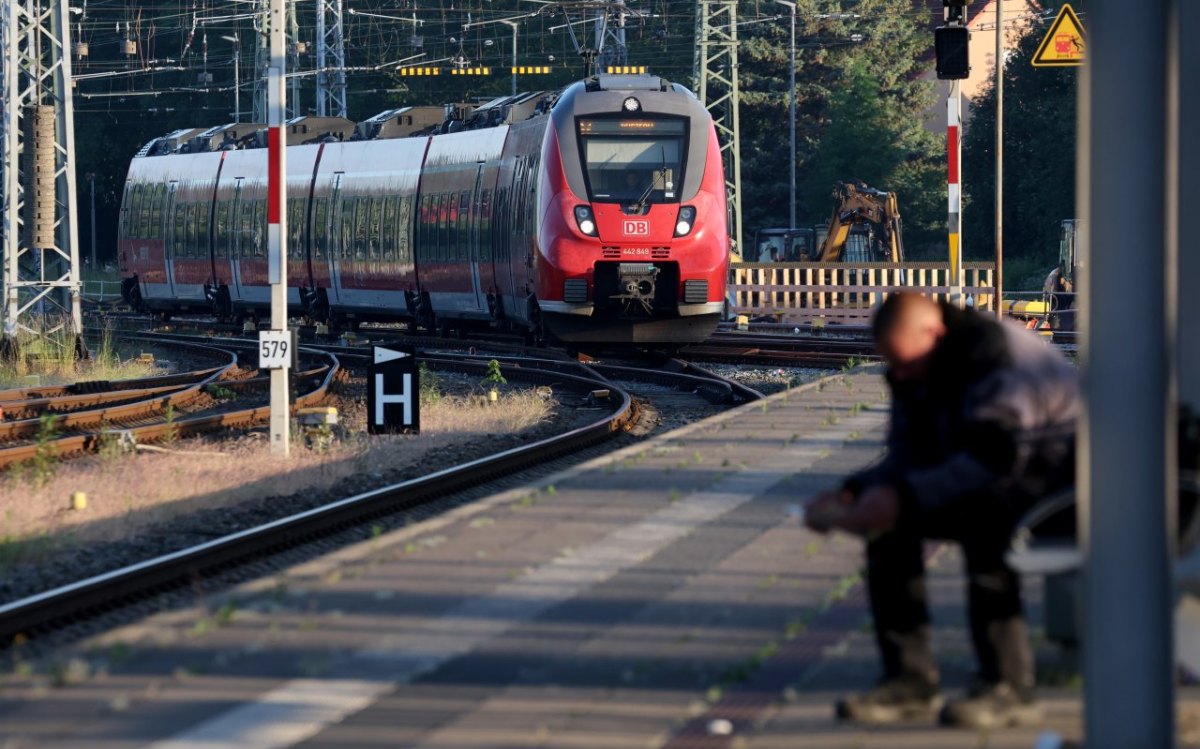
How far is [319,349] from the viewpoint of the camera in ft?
98.8

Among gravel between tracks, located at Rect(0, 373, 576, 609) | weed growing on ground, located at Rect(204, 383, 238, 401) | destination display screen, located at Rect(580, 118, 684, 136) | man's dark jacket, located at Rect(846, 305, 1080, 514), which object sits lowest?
gravel between tracks, located at Rect(0, 373, 576, 609)

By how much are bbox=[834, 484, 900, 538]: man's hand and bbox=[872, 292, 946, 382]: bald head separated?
15.4 inches

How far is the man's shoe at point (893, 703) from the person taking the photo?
5.49 meters

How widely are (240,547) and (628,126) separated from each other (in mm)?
14143

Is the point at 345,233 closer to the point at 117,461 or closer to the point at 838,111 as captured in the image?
the point at 117,461

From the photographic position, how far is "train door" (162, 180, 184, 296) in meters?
41.1

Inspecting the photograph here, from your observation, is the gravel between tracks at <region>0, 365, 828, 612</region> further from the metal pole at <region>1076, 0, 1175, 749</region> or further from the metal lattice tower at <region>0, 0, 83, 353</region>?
the metal lattice tower at <region>0, 0, 83, 353</region>

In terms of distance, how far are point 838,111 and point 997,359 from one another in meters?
65.5

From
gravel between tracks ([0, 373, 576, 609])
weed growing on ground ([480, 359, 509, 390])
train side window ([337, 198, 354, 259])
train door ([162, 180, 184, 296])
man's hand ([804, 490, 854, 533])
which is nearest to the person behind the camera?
man's hand ([804, 490, 854, 533])

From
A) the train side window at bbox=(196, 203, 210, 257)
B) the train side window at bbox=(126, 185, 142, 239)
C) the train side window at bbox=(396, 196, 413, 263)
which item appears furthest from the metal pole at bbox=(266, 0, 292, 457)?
the train side window at bbox=(126, 185, 142, 239)

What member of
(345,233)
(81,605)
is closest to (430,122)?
(345,233)

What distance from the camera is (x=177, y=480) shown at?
13.8 m

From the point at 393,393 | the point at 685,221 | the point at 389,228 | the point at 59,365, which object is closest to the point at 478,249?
the point at 389,228

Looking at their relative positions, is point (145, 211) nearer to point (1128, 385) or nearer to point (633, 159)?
point (633, 159)
